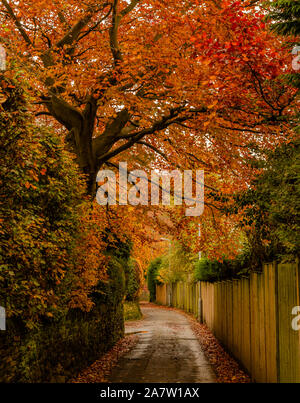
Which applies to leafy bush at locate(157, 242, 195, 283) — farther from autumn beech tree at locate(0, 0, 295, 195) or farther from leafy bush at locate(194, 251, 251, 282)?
autumn beech tree at locate(0, 0, 295, 195)

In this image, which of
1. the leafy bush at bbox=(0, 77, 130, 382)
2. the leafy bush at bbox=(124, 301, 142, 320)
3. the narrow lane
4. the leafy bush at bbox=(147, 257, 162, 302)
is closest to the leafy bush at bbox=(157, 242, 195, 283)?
the leafy bush at bbox=(124, 301, 142, 320)

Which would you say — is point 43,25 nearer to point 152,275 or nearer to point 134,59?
point 134,59

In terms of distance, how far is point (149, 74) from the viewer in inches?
470

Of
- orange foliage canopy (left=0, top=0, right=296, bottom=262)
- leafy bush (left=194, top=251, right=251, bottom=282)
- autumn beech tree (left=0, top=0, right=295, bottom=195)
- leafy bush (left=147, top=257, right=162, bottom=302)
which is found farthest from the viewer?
leafy bush (left=147, top=257, right=162, bottom=302)

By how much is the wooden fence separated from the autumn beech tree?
10.5 feet

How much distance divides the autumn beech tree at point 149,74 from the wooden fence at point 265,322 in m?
3.19

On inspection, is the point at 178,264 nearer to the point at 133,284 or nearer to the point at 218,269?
the point at 133,284

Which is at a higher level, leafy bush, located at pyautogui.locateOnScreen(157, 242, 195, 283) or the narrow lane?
leafy bush, located at pyautogui.locateOnScreen(157, 242, 195, 283)

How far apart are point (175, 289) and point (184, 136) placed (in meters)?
36.1

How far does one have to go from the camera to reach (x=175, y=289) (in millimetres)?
49312

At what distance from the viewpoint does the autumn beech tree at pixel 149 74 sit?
10445 millimetres

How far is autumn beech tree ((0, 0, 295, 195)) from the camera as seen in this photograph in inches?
411

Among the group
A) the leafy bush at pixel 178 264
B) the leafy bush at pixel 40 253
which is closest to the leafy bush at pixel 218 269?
the leafy bush at pixel 40 253

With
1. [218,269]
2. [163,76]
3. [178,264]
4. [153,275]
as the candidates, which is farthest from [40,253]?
[153,275]
